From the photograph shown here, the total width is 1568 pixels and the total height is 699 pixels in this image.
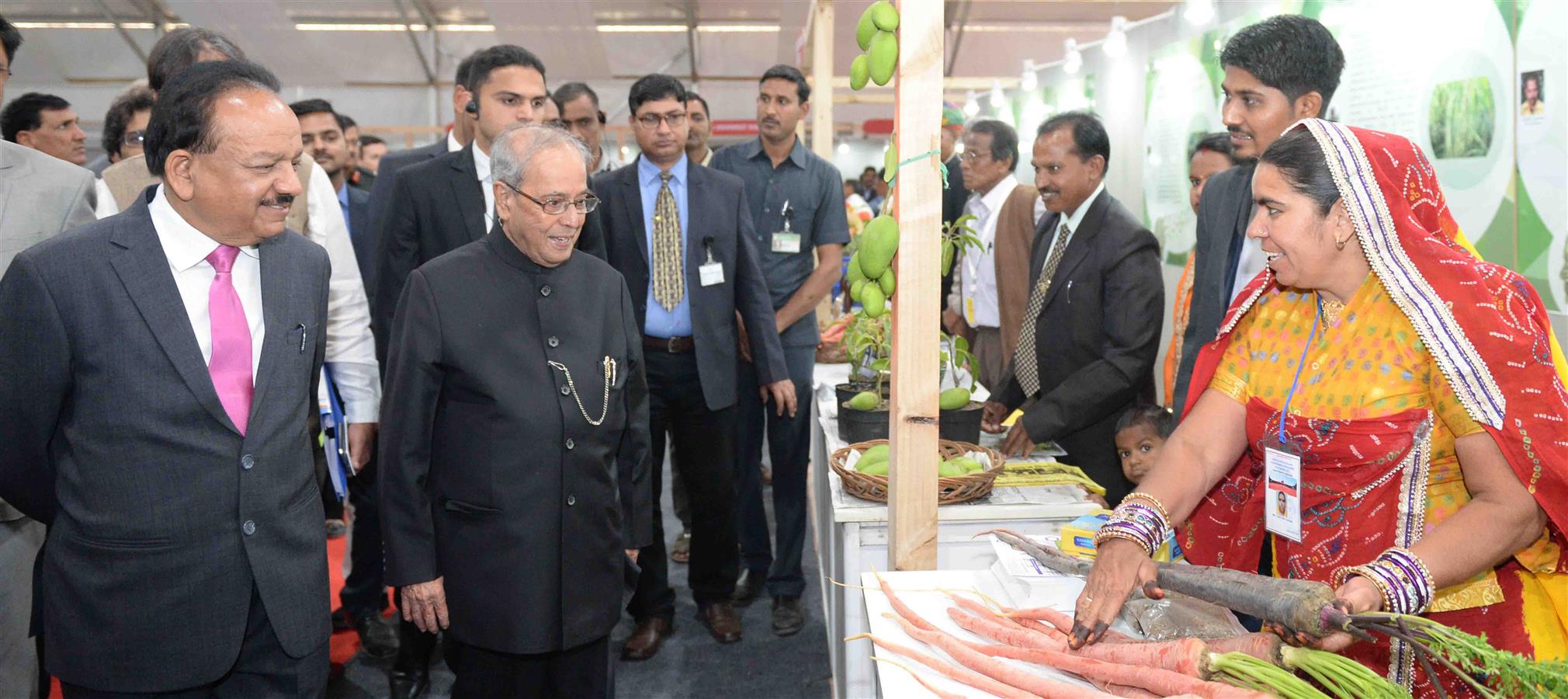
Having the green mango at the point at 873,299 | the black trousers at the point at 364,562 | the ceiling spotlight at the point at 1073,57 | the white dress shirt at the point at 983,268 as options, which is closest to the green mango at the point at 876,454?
the green mango at the point at 873,299

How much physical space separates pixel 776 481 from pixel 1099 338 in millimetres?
1310

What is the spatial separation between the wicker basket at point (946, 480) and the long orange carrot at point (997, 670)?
671 mm

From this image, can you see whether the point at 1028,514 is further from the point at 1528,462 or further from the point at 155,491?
the point at 155,491

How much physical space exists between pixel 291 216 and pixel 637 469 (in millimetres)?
1112

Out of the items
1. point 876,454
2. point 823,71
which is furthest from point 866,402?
point 823,71

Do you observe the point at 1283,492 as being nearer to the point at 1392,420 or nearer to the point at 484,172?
the point at 1392,420

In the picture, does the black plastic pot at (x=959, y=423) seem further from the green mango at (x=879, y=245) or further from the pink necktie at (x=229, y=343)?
the pink necktie at (x=229, y=343)

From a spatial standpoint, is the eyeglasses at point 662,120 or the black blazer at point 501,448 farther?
the eyeglasses at point 662,120

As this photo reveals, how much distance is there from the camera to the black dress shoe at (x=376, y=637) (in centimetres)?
339

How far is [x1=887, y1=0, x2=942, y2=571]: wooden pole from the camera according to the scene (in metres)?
1.76

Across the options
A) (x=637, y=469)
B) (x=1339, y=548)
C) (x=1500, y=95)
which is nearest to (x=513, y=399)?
(x=637, y=469)

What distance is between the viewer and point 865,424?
9.38 feet

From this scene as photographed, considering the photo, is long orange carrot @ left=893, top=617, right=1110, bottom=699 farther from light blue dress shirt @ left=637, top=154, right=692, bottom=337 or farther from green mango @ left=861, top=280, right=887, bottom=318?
light blue dress shirt @ left=637, top=154, right=692, bottom=337

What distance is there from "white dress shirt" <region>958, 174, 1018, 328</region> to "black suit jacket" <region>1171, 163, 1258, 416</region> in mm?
1732
